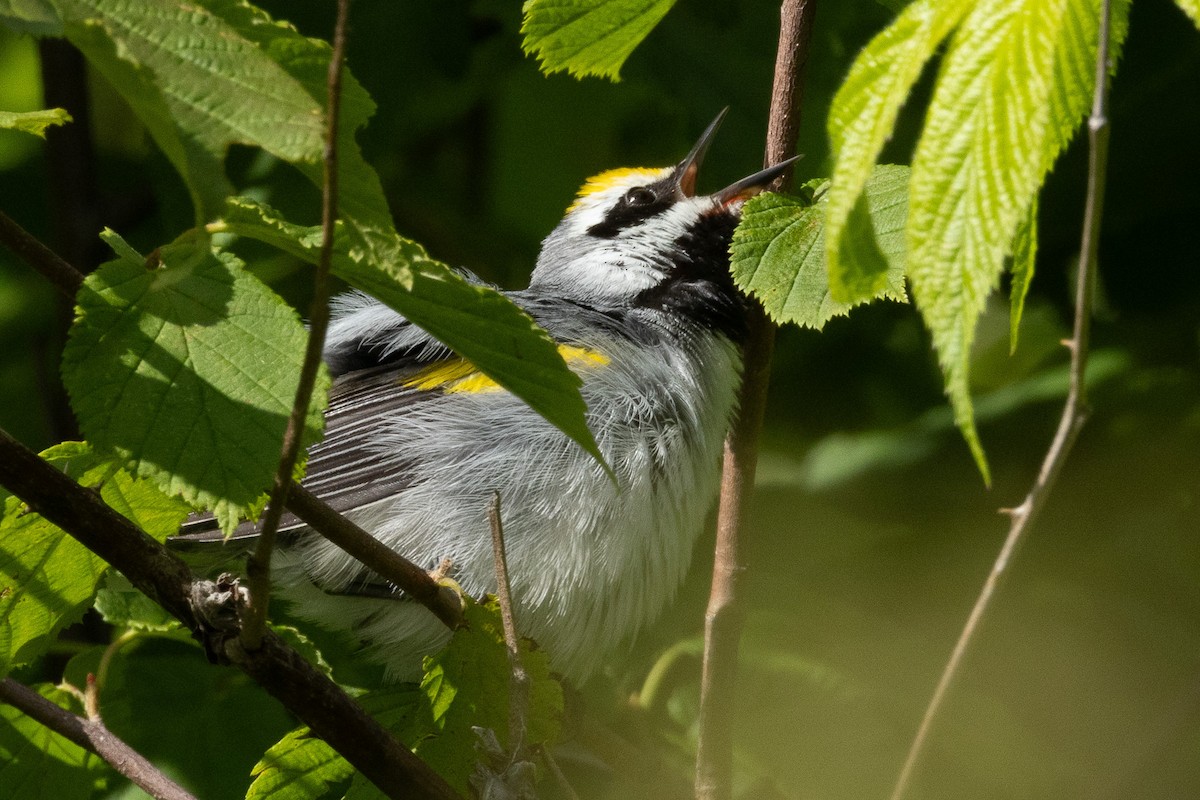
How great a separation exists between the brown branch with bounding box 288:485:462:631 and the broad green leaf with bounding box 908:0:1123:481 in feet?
3.20

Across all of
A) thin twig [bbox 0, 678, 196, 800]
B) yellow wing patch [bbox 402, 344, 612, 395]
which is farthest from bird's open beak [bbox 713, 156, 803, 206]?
thin twig [bbox 0, 678, 196, 800]

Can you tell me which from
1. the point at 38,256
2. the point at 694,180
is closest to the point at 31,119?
the point at 38,256

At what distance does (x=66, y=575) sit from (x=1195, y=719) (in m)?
2.57

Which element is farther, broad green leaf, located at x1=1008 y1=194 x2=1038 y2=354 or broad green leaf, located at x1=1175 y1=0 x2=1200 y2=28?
broad green leaf, located at x1=1008 y1=194 x2=1038 y2=354

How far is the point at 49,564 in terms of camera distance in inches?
83.1

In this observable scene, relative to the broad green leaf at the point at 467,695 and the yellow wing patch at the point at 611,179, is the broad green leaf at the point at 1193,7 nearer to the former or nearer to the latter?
the broad green leaf at the point at 467,695

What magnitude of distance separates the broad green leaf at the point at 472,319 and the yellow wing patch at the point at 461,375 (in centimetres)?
152

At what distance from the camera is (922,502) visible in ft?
11.9

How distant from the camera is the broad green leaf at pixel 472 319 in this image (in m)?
1.61

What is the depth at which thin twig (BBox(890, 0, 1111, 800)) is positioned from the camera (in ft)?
4.55

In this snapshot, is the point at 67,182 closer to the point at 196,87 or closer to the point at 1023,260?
the point at 196,87

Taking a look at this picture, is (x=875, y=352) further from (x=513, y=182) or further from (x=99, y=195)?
(x=99, y=195)

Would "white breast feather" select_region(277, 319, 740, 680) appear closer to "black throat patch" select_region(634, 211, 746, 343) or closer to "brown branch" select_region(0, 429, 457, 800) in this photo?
"black throat patch" select_region(634, 211, 746, 343)

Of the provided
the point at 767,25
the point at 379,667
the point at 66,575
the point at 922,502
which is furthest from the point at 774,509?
the point at 66,575
